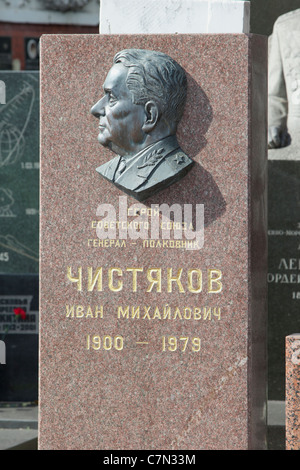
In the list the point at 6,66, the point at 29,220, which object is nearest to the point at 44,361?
the point at 29,220

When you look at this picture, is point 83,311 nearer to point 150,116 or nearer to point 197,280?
point 197,280

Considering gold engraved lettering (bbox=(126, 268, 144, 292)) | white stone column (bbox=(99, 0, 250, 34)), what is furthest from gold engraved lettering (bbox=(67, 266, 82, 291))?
white stone column (bbox=(99, 0, 250, 34))

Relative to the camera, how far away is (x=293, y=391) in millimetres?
4984

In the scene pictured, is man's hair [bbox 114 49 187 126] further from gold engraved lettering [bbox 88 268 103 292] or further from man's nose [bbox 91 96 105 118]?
gold engraved lettering [bbox 88 268 103 292]

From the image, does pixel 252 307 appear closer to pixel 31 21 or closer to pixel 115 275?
pixel 115 275

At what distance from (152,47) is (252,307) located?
159 centimetres

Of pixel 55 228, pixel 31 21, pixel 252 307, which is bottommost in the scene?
pixel 252 307

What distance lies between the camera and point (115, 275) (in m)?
5.18

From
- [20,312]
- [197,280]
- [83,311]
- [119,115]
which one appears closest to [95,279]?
[83,311]

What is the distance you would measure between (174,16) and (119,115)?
0.69 meters

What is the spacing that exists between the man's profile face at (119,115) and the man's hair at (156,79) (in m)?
0.04

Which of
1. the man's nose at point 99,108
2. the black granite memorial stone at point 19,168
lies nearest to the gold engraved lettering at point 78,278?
the man's nose at point 99,108

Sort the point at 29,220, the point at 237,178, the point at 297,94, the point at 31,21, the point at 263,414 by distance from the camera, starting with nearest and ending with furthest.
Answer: the point at 237,178, the point at 263,414, the point at 297,94, the point at 29,220, the point at 31,21

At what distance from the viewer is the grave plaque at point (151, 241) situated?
16.5 feet
